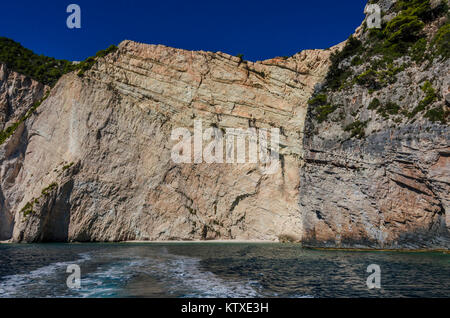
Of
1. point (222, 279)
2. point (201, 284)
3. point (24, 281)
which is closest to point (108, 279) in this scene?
point (24, 281)

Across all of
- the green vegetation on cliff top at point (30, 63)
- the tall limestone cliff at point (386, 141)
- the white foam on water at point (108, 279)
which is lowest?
the white foam on water at point (108, 279)

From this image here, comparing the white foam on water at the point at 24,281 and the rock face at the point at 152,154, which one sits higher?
the rock face at the point at 152,154

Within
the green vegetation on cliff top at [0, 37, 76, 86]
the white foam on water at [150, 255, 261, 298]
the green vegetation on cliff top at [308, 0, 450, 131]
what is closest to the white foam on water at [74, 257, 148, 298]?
the white foam on water at [150, 255, 261, 298]

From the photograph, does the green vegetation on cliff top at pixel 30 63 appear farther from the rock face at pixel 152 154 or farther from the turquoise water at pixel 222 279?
the turquoise water at pixel 222 279

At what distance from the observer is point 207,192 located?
127 ft

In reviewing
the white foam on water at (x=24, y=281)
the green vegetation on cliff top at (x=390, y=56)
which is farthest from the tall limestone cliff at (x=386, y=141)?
the white foam on water at (x=24, y=281)

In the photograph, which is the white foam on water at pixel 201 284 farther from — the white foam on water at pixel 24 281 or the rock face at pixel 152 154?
the rock face at pixel 152 154

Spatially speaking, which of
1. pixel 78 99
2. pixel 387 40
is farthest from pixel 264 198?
pixel 78 99

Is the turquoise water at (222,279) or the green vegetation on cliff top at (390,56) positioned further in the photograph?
the green vegetation on cliff top at (390,56)

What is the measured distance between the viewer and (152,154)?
1501 inches

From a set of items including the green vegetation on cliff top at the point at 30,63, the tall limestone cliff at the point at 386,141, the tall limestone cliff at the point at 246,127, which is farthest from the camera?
the green vegetation on cliff top at the point at 30,63

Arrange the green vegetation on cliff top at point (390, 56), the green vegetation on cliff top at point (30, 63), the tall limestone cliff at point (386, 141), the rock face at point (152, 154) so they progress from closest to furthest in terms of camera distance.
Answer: the tall limestone cliff at point (386, 141) < the green vegetation on cliff top at point (390, 56) < the rock face at point (152, 154) < the green vegetation on cliff top at point (30, 63)

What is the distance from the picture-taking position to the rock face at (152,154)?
112ft

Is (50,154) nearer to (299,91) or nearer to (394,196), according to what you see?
(299,91)
